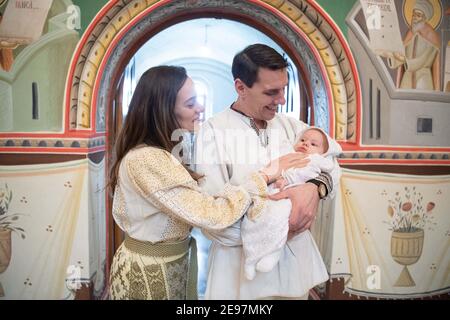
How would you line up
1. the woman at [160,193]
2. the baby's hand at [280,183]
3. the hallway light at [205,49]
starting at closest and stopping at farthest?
the woman at [160,193] < the baby's hand at [280,183] < the hallway light at [205,49]

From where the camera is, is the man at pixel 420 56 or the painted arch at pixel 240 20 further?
the man at pixel 420 56

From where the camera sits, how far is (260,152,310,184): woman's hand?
4.58 ft

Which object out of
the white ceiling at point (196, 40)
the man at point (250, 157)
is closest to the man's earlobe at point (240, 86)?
the man at point (250, 157)

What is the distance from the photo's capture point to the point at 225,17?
2598mm

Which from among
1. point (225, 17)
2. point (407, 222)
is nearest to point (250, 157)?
point (225, 17)

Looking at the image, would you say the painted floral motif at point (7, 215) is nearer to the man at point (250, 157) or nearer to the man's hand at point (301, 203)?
the man at point (250, 157)

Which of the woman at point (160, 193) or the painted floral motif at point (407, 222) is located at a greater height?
the woman at point (160, 193)

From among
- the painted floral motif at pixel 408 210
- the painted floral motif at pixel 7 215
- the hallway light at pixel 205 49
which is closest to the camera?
the painted floral motif at pixel 7 215

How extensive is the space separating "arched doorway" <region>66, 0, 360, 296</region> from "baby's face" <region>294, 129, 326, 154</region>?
41.2 inches

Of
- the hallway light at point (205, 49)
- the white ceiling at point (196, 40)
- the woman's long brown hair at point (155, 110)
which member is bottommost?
the woman's long brown hair at point (155, 110)

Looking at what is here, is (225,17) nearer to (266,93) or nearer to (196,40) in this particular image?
(266,93)

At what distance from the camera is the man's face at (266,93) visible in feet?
4.94

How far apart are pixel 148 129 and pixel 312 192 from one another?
628 millimetres
